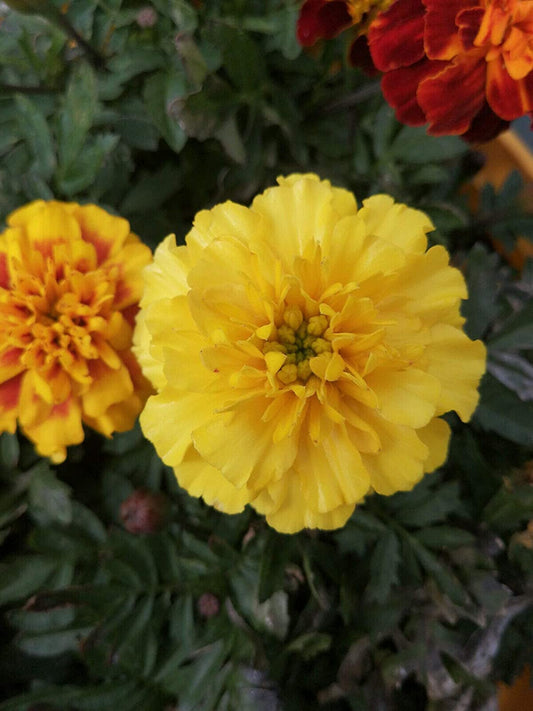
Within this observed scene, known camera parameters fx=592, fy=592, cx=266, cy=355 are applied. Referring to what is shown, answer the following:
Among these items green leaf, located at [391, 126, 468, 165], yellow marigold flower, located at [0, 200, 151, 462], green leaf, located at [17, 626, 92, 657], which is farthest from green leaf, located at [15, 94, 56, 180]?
green leaf, located at [17, 626, 92, 657]

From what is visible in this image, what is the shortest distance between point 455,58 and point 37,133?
0.45 metres

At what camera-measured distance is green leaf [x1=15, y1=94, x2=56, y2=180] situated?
0.65m

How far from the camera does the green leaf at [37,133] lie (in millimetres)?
652

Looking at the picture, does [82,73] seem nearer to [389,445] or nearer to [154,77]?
[154,77]

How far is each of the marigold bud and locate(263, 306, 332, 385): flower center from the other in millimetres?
279

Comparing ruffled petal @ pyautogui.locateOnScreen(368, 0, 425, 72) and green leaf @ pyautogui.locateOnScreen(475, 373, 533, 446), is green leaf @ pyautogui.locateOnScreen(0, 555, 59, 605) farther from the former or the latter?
ruffled petal @ pyautogui.locateOnScreen(368, 0, 425, 72)

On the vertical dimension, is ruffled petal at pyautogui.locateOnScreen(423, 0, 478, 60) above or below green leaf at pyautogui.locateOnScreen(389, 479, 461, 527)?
above

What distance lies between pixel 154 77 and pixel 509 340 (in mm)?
496

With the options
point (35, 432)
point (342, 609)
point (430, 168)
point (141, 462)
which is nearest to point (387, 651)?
point (342, 609)

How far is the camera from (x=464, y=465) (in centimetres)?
72

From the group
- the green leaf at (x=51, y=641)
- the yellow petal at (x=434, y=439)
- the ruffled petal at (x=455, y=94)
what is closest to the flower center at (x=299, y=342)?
the yellow petal at (x=434, y=439)

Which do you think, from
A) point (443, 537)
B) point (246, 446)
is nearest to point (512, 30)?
point (246, 446)

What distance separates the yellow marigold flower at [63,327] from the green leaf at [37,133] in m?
0.11

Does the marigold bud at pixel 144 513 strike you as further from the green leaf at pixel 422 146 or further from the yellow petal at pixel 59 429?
the green leaf at pixel 422 146
